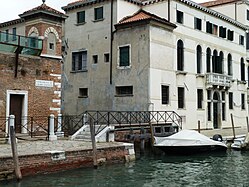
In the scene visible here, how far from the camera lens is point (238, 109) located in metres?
25.7

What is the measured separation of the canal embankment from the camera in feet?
32.9

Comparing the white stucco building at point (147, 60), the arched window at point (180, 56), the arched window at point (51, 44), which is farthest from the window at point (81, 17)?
the arched window at point (51, 44)

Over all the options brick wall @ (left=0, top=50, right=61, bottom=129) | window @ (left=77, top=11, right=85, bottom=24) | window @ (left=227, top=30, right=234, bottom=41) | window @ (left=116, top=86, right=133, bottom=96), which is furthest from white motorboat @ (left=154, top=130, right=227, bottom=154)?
window @ (left=227, top=30, right=234, bottom=41)


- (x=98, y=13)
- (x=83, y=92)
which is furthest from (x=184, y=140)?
(x=98, y=13)

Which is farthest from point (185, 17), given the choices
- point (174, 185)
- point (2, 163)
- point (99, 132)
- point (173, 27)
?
point (2, 163)

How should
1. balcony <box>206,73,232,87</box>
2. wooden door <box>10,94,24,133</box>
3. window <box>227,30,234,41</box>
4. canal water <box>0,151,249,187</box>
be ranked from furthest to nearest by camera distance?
window <box>227,30,234,41</box>, balcony <box>206,73,232,87</box>, wooden door <box>10,94,24,133</box>, canal water <box>0,151,249,187</box>

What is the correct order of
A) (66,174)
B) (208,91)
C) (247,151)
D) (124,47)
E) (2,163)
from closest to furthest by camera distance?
(2,163) → (66,174) → (247,151) → (124,47) → (208,91)

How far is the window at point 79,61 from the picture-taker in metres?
21.7

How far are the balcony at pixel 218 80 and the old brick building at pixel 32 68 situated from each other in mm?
9676

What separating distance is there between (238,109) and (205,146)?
1077 centimetres

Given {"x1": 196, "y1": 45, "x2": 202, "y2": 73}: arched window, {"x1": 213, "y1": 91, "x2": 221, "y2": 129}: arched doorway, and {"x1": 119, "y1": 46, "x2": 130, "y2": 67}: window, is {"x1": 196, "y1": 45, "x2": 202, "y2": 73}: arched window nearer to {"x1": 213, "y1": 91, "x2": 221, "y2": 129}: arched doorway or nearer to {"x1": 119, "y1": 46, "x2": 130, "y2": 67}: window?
{"x1": 213, "y1": 91, "x2": 221, "y2": 129}: arched doorway

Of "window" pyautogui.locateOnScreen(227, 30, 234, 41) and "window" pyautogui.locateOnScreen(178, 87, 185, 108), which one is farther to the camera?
"window" pyautogui.locateOnScreen(227, 30, 234, 41)

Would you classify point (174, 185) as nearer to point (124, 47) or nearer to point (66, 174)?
point (66, 174)

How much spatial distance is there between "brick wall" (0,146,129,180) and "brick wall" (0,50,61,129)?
3.67 m
